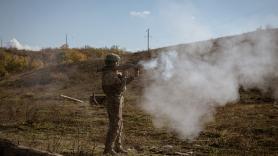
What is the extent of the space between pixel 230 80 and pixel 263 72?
2.28 m

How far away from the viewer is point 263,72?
20188 mm

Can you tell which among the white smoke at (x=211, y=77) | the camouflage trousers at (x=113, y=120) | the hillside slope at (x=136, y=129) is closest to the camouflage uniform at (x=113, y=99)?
the camouflage trousers at (x=113, y=120)

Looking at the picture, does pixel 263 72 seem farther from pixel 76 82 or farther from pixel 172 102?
pixel 76 82

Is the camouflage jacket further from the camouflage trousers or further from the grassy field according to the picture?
the grassy field

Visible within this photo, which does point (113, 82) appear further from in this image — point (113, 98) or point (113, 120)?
point (113, 120)

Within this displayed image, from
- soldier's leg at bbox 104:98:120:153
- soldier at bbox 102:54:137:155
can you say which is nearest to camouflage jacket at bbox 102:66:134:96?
soldier at bbox 102:54:137:155

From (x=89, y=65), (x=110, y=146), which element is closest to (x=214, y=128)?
(x=110, y=146)

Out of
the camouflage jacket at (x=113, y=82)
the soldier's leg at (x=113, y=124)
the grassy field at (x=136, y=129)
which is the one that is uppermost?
the camouflage jacket at (x=113, y=82)

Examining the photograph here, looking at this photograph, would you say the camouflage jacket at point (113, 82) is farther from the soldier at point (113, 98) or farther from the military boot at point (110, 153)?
the military boot at point (110, 153)

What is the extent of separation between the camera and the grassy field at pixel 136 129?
40.2 feet

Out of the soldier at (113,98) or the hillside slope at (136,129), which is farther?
the hillside slope at (136,129)

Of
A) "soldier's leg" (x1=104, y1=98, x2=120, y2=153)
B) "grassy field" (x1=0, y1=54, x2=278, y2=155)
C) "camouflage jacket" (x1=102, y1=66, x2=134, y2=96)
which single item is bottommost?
"grassy field" (x1=0, y1=54, x2=278, y2=155)

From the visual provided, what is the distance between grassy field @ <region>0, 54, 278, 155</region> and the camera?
12.2 metres

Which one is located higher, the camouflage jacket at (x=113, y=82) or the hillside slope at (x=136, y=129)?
Answer: the camouflage jacket at (x=113, y=82)
